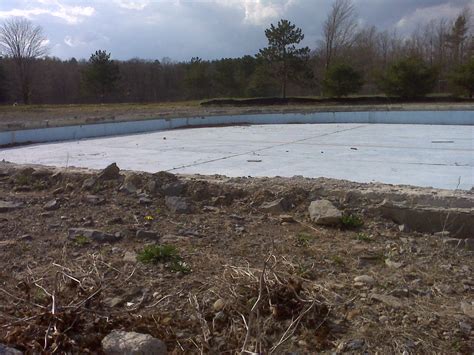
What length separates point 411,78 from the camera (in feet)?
74.1

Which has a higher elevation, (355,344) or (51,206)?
(51,206)

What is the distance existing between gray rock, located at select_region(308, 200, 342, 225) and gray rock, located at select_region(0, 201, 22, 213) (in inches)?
118

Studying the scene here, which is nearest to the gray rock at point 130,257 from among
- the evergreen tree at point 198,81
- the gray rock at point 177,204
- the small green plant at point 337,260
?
the gray rock at point 177,204

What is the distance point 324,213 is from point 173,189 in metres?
1.74

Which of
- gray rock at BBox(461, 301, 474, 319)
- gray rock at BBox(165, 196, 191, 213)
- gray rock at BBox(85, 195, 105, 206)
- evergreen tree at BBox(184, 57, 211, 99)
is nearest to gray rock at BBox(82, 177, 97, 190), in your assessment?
gray rock at BBox(85, 195, 105, 206)

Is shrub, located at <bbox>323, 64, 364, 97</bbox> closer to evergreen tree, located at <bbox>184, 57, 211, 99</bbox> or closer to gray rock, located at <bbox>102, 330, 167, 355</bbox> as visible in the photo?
evergreen tree, located at <bbox>184, 57, 211, 99</bbox>

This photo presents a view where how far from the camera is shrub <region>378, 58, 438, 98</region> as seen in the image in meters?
22.5

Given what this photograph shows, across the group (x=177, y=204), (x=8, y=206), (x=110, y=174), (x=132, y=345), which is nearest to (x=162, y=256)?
(x=132, y=345)

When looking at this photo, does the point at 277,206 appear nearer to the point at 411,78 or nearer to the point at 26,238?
the point at 26,238

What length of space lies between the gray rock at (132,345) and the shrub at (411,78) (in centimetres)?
2205

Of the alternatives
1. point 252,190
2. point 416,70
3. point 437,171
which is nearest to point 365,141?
point 437,171

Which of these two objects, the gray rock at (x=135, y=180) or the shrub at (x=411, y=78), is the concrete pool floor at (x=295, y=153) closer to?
the gray rock at (x=135, y=180)

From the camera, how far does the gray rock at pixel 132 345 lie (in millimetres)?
2531

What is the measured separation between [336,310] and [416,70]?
2175cm
